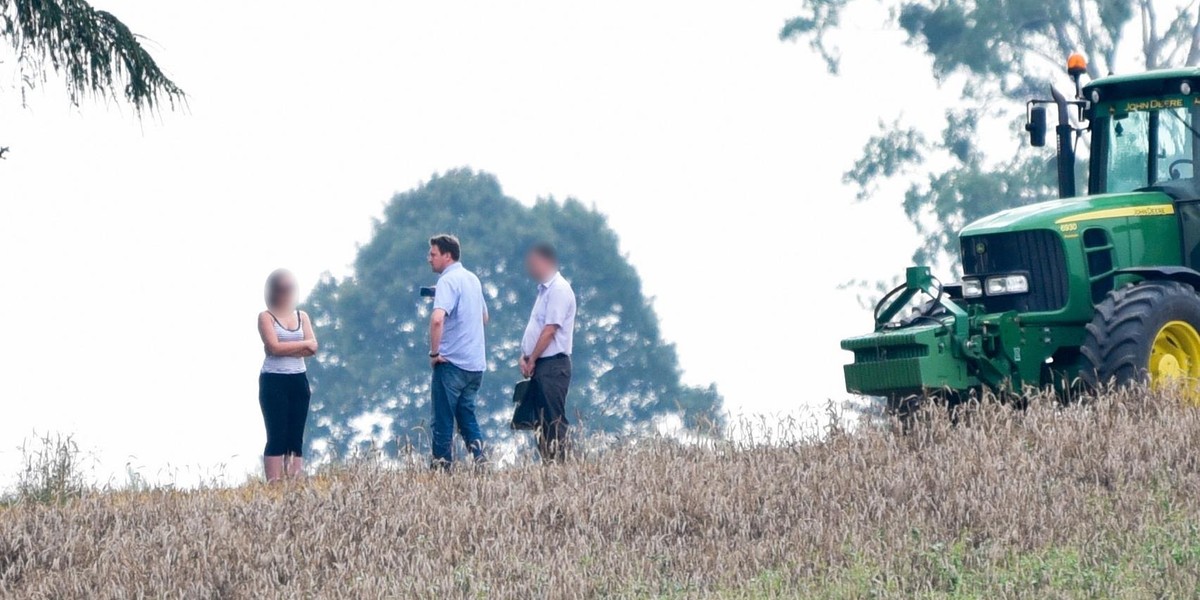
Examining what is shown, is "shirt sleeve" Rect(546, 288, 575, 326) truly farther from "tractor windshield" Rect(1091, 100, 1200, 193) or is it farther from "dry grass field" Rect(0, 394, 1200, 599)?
"tractor windshield" Rect(1091, 100, 1200, 193)

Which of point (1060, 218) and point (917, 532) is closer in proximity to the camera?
point (917, 532)

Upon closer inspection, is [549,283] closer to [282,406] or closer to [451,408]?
[451,408]

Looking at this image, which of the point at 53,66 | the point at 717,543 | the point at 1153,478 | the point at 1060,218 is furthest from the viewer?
the point at 53,66

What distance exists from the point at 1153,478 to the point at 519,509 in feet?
11.1

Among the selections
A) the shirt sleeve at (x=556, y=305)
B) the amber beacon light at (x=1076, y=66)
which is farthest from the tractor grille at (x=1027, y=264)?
the shirt sleeve at (x=556, y=305)

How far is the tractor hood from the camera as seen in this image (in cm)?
1204

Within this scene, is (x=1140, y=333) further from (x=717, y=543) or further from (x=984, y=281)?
(x=717, y=543)

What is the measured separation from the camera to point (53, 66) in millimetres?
13492

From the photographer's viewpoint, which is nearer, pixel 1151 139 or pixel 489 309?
pixel 1151 139

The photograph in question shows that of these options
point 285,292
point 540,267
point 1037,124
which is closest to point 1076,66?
point 1037,124

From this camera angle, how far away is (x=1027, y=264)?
39.9 feet

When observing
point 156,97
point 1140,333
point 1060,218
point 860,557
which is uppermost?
point 156,97

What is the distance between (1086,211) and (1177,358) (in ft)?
4.00

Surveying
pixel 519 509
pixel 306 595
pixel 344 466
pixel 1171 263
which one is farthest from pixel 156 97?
pixel 1171 263
